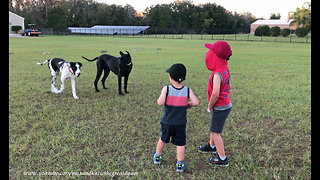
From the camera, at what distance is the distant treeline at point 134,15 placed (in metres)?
76.1

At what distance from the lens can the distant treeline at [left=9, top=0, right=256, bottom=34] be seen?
76.1m

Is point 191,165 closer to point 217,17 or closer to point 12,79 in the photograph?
point 12,79

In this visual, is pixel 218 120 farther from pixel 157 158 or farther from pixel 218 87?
pixel 157 158

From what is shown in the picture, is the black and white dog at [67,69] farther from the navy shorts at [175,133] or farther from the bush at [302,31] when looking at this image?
the bush at [302,31]


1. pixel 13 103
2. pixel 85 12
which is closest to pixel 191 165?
pixel 13 103

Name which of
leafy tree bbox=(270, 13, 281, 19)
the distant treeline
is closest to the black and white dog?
the distant treeline

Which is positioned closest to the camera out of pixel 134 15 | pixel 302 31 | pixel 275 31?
pixel 302 31

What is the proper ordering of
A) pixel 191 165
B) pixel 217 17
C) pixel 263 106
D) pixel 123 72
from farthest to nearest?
pixel 217 17
pixel 123 72
pixel 263 106
pixel 191 165

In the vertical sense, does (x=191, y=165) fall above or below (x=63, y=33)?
below

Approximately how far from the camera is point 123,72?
7219 millimetres

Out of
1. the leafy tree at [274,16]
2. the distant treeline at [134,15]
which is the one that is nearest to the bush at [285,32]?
the distant treeline at [134,15]

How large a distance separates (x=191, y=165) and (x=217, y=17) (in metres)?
86.5

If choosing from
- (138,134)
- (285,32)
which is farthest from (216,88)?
(285,32)

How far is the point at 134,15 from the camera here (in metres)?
88.4
